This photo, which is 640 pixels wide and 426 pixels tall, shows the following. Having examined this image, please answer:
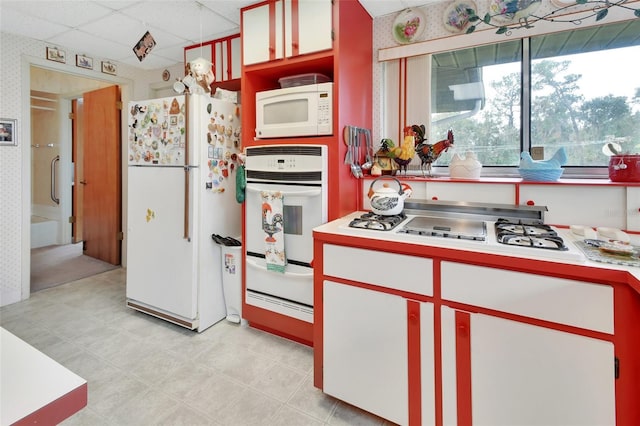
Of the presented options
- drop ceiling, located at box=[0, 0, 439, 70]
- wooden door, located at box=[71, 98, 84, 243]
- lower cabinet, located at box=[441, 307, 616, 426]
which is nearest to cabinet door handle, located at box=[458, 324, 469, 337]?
lower cabinet, located at box=[441, 307, 616, 426]

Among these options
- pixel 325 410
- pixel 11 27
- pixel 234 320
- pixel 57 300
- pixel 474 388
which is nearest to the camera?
pixel 474 388

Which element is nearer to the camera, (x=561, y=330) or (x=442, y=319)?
(x=561, y=330)

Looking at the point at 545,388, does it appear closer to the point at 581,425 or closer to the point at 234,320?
the point at 581,425

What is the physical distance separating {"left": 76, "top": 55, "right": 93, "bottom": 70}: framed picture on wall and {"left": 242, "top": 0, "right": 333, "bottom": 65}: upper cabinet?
2.13 meters

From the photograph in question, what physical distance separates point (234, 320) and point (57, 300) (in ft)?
5.94

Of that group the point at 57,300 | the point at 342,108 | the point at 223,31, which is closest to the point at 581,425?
the point at 342,108

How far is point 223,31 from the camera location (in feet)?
9.16

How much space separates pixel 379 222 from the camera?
1.69 m

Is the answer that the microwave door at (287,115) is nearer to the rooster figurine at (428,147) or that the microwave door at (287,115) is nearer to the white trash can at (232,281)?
the rooster figurine at (428,147)

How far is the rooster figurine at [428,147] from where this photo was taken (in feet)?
7.14

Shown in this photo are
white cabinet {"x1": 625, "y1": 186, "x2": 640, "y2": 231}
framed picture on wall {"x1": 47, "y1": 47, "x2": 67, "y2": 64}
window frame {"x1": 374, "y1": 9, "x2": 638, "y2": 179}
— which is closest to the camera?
white cabinet {"x1": 625, "y1": 186, "x2": 640, "y2": 231}

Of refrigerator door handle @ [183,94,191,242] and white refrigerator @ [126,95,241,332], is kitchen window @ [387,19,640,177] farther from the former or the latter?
refrigerator door handle @ [183,94,191,242]

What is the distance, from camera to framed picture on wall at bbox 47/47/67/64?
309cm

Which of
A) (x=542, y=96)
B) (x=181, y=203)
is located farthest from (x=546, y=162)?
(x=181, y=203)
